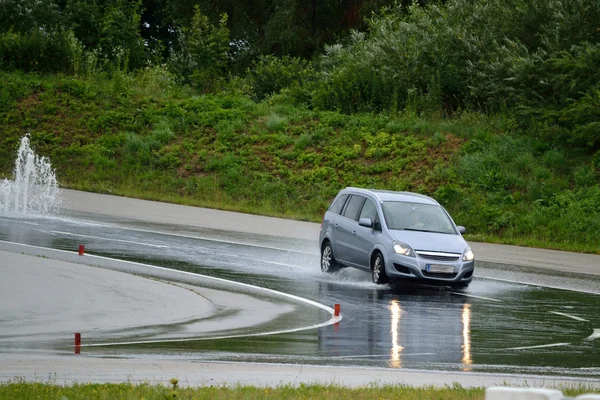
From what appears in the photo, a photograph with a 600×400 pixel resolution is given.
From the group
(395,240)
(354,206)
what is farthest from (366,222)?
(354,206)

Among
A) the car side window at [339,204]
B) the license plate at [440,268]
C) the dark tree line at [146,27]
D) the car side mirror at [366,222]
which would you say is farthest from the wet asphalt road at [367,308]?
the dark tree line at [146,27]

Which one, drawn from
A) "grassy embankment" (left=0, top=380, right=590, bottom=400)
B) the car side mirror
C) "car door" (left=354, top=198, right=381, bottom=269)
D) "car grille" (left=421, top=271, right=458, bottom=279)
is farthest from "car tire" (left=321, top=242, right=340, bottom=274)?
"grassy embankment" (left=0, top=380, right=590, bottom=400)

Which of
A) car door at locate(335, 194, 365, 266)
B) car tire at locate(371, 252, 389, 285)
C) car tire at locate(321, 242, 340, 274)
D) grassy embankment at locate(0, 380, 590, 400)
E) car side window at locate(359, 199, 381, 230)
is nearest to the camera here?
grassy embankment at locate(0, 380, 590, 400)

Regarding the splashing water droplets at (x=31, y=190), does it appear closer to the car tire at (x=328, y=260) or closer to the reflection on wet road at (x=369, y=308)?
the reflection on wet road at (x=369, y=308)

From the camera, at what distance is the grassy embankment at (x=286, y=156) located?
29828 mm

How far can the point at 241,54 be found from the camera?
5953 cm

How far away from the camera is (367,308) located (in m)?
16.9

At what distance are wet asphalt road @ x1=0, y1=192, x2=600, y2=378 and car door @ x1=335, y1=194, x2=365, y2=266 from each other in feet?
1.52

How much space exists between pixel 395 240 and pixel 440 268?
0.99m

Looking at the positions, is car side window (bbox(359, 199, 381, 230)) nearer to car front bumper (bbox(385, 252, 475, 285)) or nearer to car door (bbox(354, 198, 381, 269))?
car door (bbox(354, 198, 381, 269))

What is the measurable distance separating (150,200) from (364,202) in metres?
12.5

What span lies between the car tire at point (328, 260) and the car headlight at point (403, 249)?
96.8 inches

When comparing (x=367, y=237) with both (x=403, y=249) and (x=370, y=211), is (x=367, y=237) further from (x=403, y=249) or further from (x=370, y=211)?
(x=403, y=249)

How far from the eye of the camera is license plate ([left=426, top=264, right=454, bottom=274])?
18828 mm
